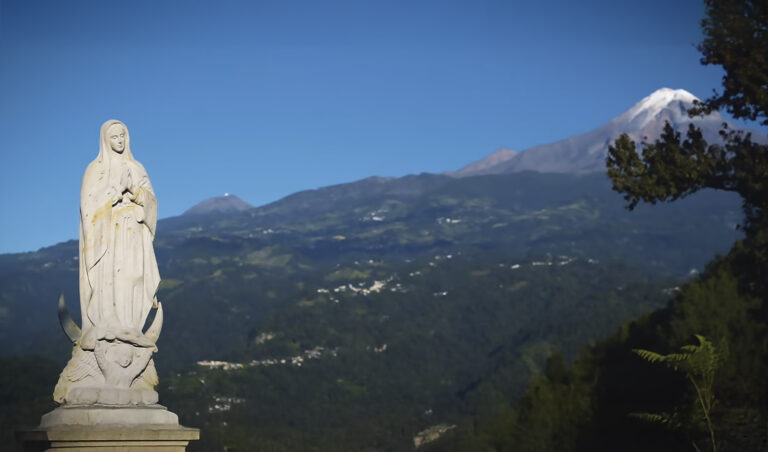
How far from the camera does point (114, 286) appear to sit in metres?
13.6

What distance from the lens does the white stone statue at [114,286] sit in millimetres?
13117

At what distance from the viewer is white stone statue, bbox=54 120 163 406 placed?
1312cm

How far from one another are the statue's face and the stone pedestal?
3.23 meters

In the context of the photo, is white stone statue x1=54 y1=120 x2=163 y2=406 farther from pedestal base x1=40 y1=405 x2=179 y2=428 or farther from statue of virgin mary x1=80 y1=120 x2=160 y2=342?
pedestal base x1=40 y1=405 x2=179 y2=428

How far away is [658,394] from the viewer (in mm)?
57688

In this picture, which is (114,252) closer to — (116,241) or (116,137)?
(116,241)

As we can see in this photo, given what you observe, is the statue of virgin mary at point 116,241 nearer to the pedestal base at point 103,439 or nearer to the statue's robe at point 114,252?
the statue's robe at point 114,252

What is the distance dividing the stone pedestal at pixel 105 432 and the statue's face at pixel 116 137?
3.23 metres

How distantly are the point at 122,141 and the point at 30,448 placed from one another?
386 centimetres

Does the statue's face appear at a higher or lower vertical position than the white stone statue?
higher

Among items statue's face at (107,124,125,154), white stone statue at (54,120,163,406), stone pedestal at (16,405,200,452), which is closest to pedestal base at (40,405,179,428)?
stone pedestal at (16,405,200,452)

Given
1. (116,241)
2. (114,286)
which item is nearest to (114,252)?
(116,241)

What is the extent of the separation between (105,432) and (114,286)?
6.33 feet

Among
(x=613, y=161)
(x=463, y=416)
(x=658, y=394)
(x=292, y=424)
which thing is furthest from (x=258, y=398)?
(x=613, y=161)
